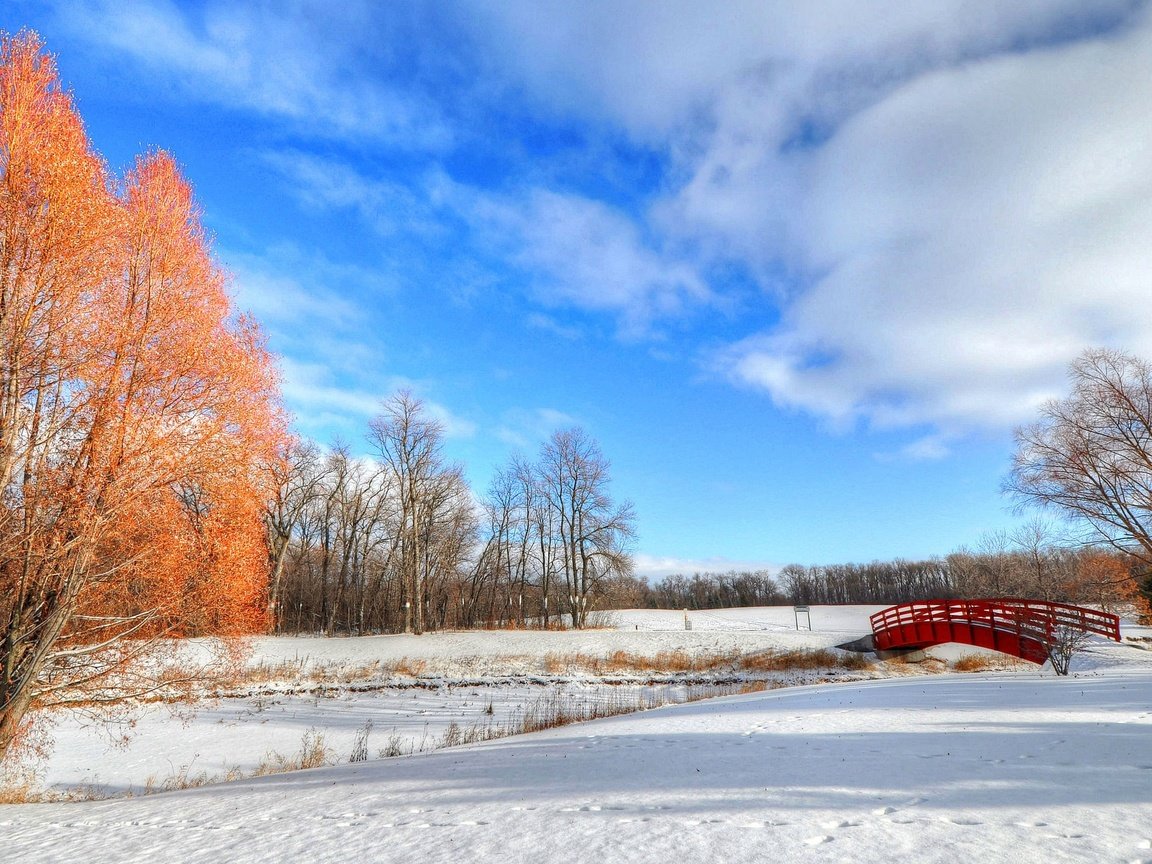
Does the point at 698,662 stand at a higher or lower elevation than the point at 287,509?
lower

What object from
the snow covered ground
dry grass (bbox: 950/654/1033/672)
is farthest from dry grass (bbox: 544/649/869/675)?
the snow covered ground

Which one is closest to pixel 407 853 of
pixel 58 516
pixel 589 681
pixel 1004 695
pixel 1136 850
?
pixel 1136 850

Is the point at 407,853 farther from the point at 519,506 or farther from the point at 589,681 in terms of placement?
the point at 519,506

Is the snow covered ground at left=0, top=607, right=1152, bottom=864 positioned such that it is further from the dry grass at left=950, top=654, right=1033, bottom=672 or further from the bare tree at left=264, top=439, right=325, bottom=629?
the bare tree at left=264, top=439, right=325, bottom=629

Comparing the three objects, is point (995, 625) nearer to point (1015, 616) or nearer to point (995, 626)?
point (995, 626)

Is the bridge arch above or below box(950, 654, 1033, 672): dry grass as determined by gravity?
above

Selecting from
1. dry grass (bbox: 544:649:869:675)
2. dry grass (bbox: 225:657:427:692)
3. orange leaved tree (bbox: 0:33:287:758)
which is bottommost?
dry grass (bbox: 544:649:869:675)

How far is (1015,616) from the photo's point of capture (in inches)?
789

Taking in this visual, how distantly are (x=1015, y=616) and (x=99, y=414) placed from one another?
2481 cm

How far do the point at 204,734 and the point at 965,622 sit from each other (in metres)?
25.3

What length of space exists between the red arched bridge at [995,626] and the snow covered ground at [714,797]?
668cm

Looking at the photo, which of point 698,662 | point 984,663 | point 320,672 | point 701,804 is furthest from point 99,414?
point 984,663

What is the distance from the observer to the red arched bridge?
61.3ft

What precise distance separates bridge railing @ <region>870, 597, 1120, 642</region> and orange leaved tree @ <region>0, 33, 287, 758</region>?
863 inches
